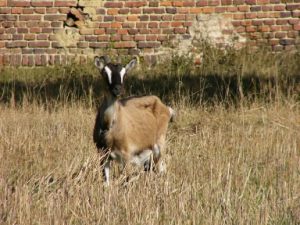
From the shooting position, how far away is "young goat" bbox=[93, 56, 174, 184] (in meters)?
8.31

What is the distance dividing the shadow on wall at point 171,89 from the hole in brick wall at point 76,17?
6.03 ft

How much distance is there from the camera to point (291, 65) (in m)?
14.9

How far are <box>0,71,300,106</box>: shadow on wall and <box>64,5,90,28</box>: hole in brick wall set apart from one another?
1837mm

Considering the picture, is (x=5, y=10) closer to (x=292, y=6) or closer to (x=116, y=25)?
(x=116, y=25)

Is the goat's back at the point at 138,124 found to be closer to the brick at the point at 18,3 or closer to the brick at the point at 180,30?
the brick at the point at 180,30

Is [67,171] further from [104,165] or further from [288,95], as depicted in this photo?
[288,95]

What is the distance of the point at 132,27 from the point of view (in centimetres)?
1622

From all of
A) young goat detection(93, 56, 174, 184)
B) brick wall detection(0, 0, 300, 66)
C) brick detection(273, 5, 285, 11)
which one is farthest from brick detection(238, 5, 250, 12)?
young goat detection(93, 56, 174, 184)

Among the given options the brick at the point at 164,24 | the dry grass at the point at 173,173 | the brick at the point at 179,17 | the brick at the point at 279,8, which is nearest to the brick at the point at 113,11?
the brick at the point at 164,24

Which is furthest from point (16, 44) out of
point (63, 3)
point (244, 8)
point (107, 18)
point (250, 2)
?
point (250, 2)

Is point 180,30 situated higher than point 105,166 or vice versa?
point 180,30

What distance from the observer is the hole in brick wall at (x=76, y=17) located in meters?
16.4

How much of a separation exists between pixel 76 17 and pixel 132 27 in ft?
3.92

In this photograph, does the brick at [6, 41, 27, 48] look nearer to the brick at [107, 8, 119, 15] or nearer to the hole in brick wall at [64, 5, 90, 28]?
the hole in brick wall at [64, 5, 90, 28]
